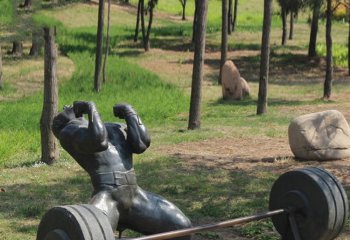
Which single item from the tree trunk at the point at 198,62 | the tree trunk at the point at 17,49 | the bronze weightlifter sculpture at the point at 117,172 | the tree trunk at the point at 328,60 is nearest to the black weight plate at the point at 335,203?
the bronze weightlifter sculpture at the point at 117,172

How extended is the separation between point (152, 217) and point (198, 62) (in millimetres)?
11832

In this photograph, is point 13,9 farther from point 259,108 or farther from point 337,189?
point 337,189

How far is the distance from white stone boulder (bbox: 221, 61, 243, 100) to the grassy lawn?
51 centimetres

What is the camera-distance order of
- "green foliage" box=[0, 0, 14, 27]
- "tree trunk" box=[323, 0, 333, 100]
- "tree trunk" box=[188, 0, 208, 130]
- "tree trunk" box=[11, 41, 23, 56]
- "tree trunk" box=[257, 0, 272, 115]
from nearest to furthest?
"tree trunk" box=[188, 0, 208, 130] → "tree trunk" box=[257, 0, 272, 115] → "tree trunk" box=[323, 0, 333, 100] → "tree trunk" box=[11, 41, 23, 56] → "green foliage" box=[0, 0, 14, 27]

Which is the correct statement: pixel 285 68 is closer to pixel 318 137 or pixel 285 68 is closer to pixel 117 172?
pixel 318 137

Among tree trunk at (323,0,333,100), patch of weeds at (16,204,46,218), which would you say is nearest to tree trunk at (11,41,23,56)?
tree trunk at (323,0,333,100)

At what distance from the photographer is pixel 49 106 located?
531 inches

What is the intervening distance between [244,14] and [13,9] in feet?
83.8

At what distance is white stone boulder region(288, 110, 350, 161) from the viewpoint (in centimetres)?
1283

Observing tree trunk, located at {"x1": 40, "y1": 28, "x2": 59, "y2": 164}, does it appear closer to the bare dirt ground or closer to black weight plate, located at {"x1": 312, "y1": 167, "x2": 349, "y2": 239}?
the bare dirt ground

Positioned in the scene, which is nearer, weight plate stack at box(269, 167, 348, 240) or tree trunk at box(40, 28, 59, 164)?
weight plate stack at box(269, 167, 348, 240)

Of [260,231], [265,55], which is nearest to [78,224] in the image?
[260,231]

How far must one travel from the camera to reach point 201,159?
530 inches

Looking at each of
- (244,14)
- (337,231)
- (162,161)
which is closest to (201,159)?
Result: (162,161)
